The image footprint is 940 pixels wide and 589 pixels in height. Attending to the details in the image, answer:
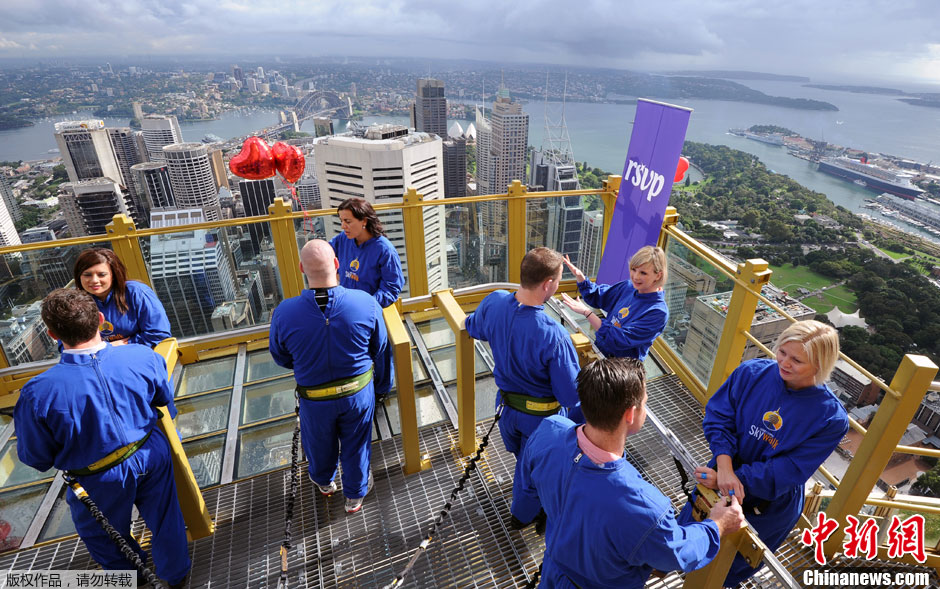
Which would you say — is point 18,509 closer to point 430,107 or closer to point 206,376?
point 206,376

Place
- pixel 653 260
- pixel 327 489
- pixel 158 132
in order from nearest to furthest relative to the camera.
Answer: pixel 653 260, pixel 327 489, pixel 158 132

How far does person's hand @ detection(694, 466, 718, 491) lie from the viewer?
2.31m

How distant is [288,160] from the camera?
4.97 metres

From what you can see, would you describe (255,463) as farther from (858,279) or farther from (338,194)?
(858,279)

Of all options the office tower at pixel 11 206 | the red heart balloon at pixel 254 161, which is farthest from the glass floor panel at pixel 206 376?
the office tower at pixel 11 206

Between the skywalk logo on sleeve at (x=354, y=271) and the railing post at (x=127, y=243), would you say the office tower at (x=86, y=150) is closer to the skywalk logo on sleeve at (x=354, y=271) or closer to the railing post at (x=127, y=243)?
the railing post at (x=127, y=243)

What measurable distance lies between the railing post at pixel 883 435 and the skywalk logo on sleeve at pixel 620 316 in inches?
59.7

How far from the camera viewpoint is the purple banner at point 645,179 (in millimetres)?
4418

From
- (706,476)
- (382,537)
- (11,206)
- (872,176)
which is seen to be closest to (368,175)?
(382,537)

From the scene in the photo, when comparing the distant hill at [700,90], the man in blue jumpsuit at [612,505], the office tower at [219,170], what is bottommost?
the office tower at [219,170]

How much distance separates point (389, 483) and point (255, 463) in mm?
1214

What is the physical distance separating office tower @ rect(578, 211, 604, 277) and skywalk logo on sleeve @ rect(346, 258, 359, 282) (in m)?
3.28

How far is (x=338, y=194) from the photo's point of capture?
7.52 metres

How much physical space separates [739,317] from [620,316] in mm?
1234
